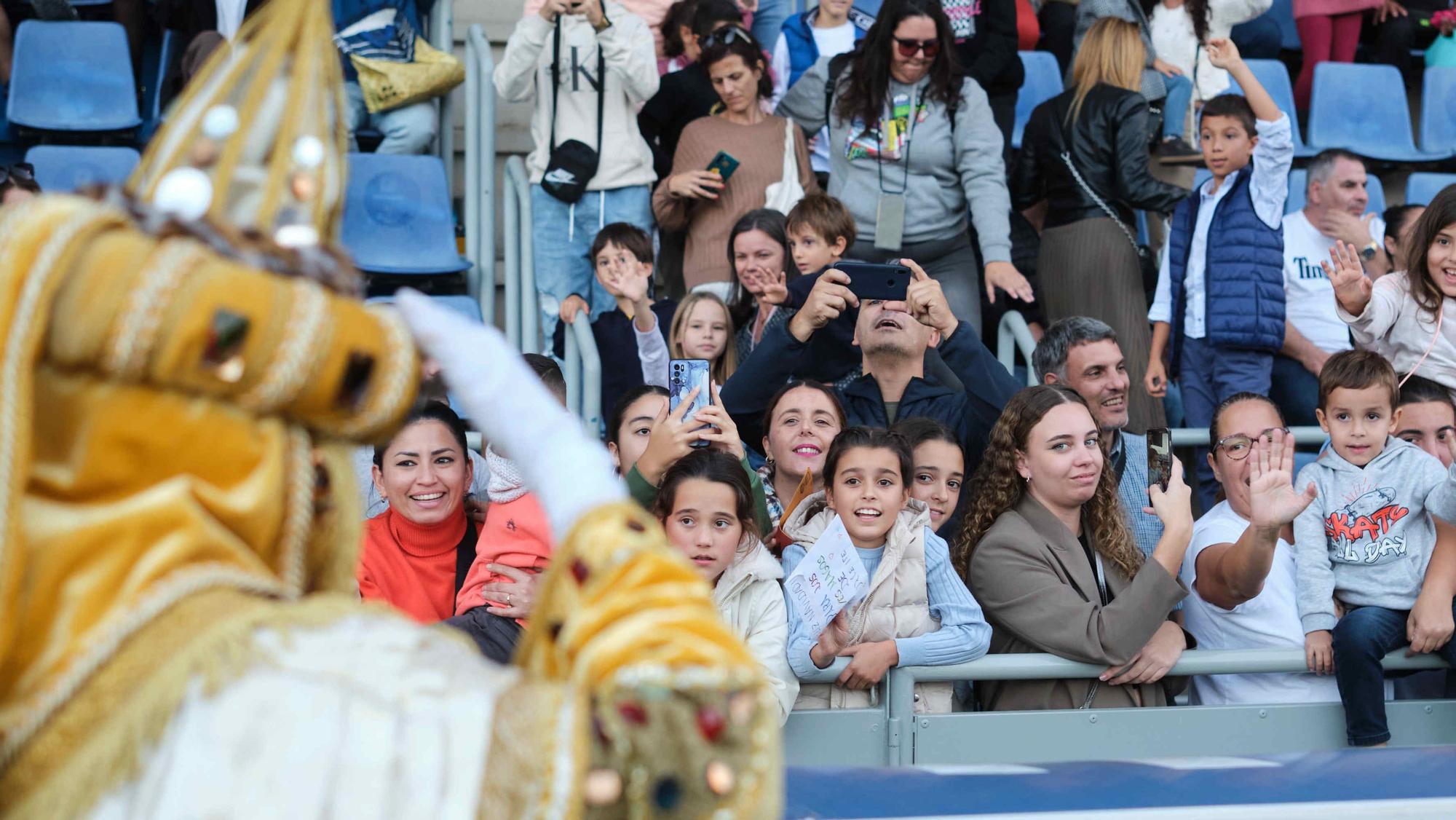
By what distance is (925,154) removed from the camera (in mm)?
5320

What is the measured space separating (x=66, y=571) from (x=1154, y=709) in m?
2.80

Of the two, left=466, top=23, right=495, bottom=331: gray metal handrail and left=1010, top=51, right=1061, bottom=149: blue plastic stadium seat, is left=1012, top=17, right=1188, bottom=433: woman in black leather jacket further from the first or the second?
left=466, top=23, right=495, bottom=331: gray metal handrail

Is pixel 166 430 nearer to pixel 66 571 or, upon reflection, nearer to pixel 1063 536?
pixel 66 571

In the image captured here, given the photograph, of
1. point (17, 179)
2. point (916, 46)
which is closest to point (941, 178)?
point (916, 46)

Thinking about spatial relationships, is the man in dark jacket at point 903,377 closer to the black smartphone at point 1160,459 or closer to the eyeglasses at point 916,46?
the black smartphone at point 1160,459

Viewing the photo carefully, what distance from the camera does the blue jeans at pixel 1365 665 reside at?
350 cm

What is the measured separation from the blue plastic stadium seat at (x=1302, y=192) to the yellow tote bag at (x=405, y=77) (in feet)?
11.3

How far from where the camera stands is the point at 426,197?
570cm

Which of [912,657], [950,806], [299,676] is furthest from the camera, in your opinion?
[912,657]

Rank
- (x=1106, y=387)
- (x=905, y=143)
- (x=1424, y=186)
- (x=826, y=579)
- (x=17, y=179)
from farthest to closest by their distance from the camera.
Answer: (x=1424, y=186), (x=905, y=143), (x=1106, y=387), (x=17, y=179), (x=826, y=579)

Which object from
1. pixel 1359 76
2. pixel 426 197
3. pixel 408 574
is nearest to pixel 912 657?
pixel 408 574

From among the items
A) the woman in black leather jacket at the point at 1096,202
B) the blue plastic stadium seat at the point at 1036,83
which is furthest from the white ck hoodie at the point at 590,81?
the blue plastic stadium seat at the point at 1036,83

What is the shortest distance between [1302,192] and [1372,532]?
120 inches

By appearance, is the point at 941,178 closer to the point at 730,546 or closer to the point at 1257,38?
the point at 730,546
